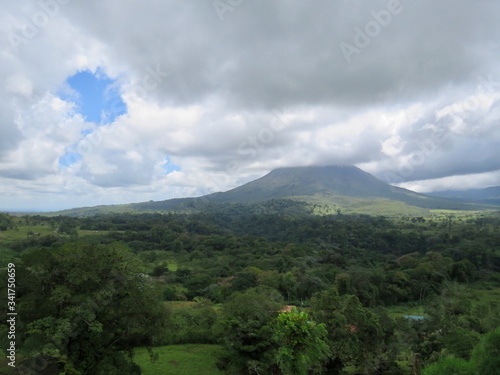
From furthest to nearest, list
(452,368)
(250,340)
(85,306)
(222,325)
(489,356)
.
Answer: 1. (222,325)
2. (250,340)
3. (85,306)
4. (452,368)
5. (489,356)

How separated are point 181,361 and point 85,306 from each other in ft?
38.6

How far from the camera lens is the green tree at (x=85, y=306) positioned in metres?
12.5

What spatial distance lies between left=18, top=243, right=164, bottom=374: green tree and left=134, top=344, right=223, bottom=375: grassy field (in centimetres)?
649

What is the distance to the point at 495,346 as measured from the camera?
25.8ft

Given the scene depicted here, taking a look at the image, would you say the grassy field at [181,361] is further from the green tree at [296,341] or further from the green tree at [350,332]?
the green tree at [296,341]

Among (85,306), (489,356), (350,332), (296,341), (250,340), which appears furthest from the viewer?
(350,332)

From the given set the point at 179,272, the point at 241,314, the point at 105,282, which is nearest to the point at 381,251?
the point at 179,272

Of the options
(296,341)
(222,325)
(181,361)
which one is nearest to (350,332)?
(222,325)

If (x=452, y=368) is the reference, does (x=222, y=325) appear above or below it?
below

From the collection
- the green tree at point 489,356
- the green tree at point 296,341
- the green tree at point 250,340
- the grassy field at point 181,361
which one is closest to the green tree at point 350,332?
the green tree at point 250,340

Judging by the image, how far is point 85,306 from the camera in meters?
12.9

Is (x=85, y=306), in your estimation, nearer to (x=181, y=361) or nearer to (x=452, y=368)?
(x=181, y=361)

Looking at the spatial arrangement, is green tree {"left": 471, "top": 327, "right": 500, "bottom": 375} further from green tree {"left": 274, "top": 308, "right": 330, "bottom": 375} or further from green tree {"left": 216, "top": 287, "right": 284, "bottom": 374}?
green tree {"left": 216, "top": 287, "right": 284, "bottom": 374}

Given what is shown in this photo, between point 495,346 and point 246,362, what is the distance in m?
12.0
